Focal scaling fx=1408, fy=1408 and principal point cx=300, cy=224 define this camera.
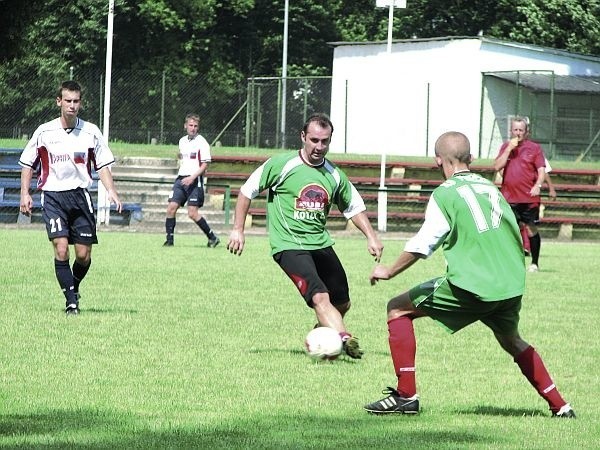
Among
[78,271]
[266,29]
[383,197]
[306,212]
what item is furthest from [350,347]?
[266,29]

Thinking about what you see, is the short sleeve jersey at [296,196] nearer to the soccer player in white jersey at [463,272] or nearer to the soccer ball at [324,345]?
the soccer ball at [324,345]

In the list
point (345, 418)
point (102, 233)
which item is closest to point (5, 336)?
point (345, 418)

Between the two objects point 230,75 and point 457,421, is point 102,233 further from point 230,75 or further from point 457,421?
point 230,75

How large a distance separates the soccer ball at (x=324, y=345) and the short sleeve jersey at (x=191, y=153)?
46.1ft

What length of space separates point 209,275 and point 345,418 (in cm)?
1046

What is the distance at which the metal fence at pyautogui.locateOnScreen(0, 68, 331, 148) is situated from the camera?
36.8m

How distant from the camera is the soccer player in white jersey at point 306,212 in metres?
10.2

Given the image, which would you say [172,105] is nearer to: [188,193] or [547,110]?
[547,110]

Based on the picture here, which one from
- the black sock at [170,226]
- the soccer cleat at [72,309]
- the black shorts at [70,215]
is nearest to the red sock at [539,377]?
the black shorts at [70,215]

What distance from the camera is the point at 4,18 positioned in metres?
5.30

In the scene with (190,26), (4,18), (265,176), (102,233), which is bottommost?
(102,233)

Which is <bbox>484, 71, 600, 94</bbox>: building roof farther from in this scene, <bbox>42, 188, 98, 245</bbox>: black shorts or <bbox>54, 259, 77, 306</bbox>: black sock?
<bbox>54, 259, 77, 306</bbox>: black sock

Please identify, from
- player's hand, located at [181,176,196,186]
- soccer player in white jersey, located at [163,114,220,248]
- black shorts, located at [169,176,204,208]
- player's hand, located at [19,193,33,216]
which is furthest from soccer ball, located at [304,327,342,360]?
black shorts, located at [169,176,204,208]

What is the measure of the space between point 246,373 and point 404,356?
1874 millimetres
